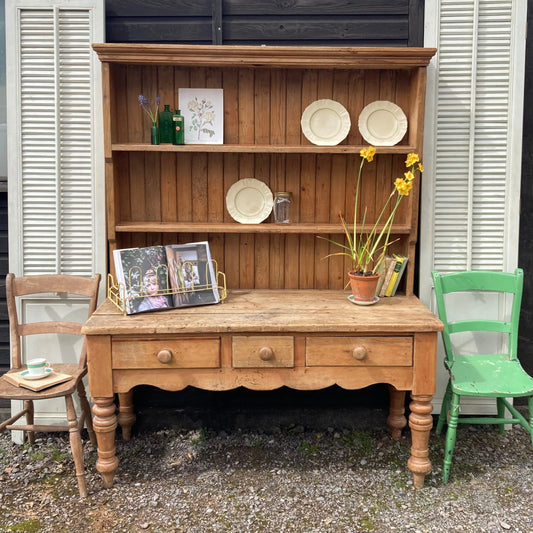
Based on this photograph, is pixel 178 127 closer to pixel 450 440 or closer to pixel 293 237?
pixel 293 237

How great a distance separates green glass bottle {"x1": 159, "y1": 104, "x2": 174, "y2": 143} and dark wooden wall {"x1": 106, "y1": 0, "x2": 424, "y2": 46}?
1.48ft

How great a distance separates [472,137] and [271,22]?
125cm

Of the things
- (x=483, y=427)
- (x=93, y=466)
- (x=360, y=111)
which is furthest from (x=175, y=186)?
(x=483, y=427)

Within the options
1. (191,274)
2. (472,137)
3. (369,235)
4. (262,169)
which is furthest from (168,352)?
(472,137)

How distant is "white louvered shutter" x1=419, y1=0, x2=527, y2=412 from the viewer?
303 centimetres

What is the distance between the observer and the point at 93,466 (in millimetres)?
2916

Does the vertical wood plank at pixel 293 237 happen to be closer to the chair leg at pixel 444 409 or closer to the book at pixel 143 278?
the book at pixel 143 278

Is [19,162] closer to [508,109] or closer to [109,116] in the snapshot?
[109,116]

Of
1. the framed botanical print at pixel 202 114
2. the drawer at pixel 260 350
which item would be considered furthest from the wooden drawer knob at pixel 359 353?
the framed botanical print at pixel 202 114

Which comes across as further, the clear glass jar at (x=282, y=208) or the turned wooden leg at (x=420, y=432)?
the clear glass jar at (x=282, y=208)

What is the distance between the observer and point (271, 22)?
308cm

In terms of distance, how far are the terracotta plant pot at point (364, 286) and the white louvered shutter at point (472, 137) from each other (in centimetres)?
46

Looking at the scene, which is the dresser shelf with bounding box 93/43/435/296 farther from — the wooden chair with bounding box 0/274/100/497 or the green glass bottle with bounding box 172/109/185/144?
the wooden chair with bounding box 0/274/100/497

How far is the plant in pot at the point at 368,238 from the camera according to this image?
276 centimetres
